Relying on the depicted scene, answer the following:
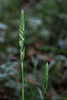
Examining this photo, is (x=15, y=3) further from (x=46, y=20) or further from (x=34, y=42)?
(x=34, y=42)

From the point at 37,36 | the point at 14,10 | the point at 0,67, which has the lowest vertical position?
the point at 0,67

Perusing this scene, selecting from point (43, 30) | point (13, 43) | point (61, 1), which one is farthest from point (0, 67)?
point (61, 1)

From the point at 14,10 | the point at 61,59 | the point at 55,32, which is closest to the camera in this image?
the point at 61,59

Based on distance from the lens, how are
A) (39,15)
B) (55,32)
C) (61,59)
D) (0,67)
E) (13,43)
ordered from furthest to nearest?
1. (39,15)
2. (55,32)
3. (13,43)
4. (61,59)
5. (0,67)

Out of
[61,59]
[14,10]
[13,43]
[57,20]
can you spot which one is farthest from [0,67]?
[14,10]

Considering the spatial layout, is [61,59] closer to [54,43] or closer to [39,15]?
[54,43]

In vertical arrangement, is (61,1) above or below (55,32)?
above

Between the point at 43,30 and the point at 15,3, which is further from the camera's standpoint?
the point at 15,3
